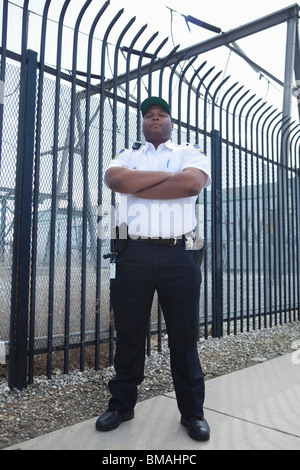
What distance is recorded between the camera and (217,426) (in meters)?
2.38

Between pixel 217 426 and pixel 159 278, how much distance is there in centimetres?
97

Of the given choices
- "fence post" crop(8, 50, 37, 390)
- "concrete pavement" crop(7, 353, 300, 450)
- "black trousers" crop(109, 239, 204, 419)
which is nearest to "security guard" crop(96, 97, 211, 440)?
"black trousers" crop(109, 239, 204, 419)

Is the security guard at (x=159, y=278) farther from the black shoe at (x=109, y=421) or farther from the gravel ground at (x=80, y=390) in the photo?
the gravel ground at (x=80, y=390)

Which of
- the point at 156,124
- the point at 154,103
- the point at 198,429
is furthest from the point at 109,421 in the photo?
the point at 154,103

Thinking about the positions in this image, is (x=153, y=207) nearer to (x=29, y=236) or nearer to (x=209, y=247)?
(x=29, y=236)

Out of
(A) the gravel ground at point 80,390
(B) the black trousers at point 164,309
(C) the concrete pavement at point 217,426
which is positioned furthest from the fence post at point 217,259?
(B) the black trousers at point 164,309

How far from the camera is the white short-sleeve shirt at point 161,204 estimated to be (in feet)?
7.81

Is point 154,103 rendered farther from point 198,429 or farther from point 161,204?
point 198,429

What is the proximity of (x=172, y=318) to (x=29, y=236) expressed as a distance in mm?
1286

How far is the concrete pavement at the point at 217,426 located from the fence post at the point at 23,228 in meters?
0.79

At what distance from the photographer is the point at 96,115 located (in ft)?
11.6

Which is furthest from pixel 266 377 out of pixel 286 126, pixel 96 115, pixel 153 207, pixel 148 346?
pixel 286 126

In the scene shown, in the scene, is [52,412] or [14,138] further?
[14,138]

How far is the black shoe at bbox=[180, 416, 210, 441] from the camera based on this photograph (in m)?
2.17
